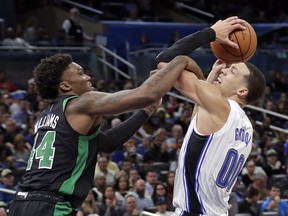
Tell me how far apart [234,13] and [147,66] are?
633 centimetres

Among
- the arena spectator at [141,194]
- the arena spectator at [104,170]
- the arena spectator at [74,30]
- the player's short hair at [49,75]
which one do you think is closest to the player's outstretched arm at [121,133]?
the player's short hair at [49,75]

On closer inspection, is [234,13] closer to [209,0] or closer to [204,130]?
[209,0]

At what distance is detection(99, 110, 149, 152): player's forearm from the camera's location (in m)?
5.09

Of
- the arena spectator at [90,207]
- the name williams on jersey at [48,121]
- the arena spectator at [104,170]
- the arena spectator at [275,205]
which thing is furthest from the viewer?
the arena spectator at [104,170]

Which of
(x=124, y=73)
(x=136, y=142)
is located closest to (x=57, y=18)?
(x=124, y=73)

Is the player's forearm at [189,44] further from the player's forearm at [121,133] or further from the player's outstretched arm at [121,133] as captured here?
the player's forearm at [121,133]

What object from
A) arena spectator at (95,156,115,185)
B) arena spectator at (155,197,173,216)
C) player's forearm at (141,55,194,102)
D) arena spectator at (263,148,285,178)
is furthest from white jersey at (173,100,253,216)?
arena spectator at (263,148,285,178)

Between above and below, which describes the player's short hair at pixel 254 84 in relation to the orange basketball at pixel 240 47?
below

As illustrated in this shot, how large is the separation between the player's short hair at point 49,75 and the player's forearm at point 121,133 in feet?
1.43

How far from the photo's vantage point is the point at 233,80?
194 inches

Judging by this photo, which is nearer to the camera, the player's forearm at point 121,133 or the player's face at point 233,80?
the player's face at point 233,80

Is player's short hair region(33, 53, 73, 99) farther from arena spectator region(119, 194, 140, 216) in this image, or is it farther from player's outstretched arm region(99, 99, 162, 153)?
arena spectator region(119, 194, 140, 216)

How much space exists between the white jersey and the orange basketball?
1.39 feet

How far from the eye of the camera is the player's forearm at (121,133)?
5.09 m
